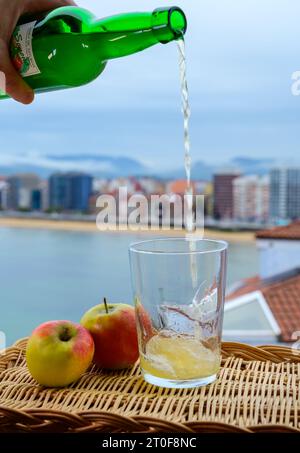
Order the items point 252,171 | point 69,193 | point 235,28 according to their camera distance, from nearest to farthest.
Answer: point 235,28 → point 69,193 → point 252,171

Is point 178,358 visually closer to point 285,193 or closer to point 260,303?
point 285,193

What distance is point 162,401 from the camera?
81 centimetres

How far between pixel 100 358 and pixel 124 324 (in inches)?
2.4

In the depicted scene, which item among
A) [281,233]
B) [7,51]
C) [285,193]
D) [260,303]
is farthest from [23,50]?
[260,303]

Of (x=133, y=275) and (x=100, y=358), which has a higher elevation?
(x=133, y=275)

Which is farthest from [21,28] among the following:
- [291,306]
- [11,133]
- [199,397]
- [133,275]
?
[11,133]

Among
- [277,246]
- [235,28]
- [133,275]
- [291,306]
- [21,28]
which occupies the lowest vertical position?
[291,306]

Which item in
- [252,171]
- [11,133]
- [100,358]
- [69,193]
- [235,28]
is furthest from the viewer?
[11,133]

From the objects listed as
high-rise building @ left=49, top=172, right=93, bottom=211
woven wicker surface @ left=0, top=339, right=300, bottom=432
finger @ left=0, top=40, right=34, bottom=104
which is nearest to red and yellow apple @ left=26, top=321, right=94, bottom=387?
woven wicker surface @ left=0, top=339, right=300, bottom=432

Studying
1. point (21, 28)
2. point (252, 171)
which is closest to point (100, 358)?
point (21, 28)

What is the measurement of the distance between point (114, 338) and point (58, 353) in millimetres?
104
